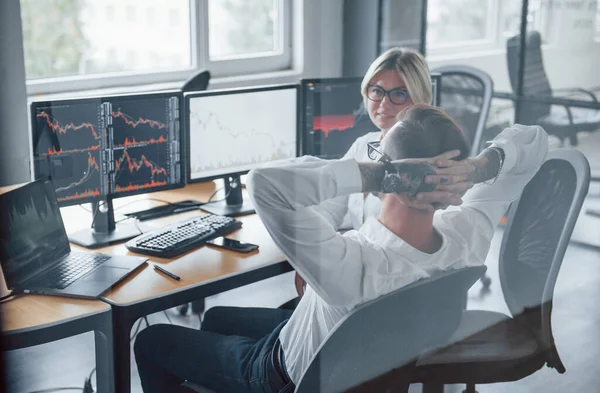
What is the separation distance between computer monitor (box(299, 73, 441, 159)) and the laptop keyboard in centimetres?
69

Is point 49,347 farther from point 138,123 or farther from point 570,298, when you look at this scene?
point 570,298

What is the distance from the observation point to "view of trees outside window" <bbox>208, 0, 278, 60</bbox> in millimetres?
1938

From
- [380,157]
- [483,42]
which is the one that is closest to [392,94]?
[380,157]

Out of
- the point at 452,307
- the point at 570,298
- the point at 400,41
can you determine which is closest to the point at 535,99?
the point at 570,298

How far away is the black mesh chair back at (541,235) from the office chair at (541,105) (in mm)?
70

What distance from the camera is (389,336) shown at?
4.26 ft

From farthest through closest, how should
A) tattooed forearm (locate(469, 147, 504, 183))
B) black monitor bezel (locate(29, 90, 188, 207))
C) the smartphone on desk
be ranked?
1. the smartphone on desk
2. black monitor bezel (locate(29, 90, 188, 207))
3. tattooed forearm (locate(469, 147, 504, 183))

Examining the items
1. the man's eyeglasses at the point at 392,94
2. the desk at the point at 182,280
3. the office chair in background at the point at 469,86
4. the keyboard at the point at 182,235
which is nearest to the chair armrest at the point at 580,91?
the man's eyeglasses at the point at 392,94

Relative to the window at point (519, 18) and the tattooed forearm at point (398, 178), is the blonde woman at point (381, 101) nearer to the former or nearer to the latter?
the tattooed forearm at point (398, 178)

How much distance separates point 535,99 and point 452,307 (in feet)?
3.27

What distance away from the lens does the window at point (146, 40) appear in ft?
4.22

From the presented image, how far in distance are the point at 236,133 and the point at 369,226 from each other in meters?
0.78

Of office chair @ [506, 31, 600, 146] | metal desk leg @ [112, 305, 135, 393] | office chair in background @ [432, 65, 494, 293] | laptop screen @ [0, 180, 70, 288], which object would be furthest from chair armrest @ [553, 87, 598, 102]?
laptop screen @ [0, 180, 70, 288]

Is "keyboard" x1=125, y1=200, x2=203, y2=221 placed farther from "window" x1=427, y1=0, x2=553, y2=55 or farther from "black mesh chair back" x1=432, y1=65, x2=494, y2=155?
"window" x1=427, y1=0, x2=553, y2=55
